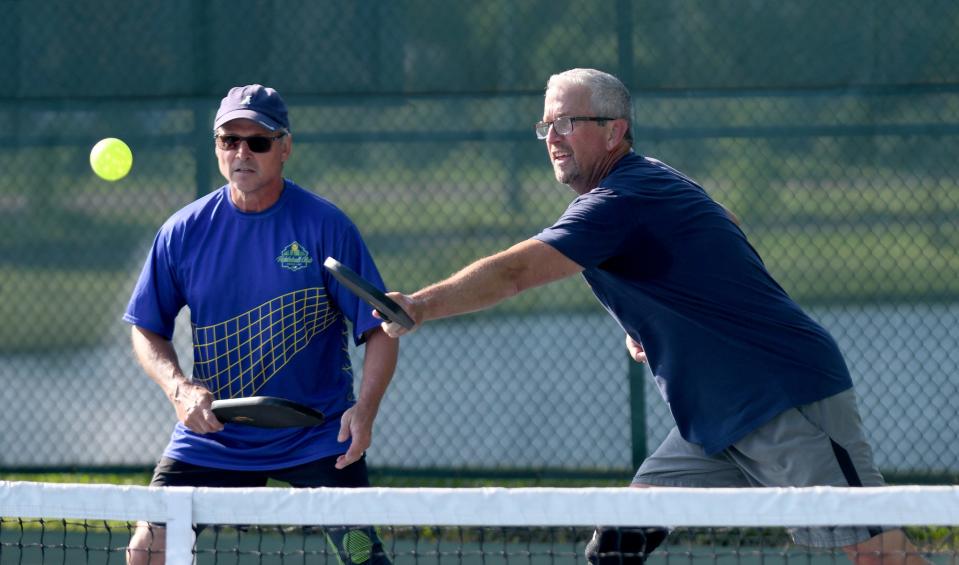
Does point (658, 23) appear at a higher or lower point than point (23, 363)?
higher

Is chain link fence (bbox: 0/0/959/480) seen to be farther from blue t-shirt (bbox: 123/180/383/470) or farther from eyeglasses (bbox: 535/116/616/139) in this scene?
eyeglasses (bbox: 535/116/616/139)

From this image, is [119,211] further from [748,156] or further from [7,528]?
[748,156]

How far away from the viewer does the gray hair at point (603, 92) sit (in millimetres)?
3248

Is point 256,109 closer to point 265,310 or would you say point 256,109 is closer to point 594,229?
point 265,310

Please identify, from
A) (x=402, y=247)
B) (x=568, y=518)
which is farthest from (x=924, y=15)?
(x=568, y=518)

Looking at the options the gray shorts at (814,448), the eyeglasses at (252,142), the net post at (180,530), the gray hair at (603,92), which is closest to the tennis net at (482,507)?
the net post at (180,530)

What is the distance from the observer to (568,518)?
8.33 ft

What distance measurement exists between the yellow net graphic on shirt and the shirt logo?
68 mm

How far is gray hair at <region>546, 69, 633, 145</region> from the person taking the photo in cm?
325

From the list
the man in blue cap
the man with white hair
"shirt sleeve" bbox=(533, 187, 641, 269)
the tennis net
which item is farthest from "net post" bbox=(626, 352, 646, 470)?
the tennis net

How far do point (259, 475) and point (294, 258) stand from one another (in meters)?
0.59

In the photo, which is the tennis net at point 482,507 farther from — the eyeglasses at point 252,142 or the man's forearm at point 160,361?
the eyeglasses at point 252,142

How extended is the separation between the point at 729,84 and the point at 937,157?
0.87 metres

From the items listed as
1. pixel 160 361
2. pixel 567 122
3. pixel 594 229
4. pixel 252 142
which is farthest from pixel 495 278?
pixel 160 361
